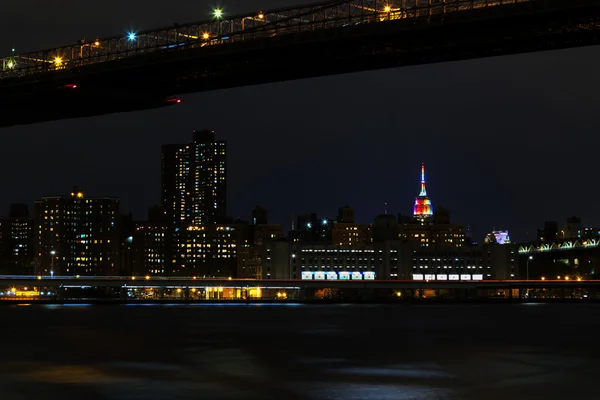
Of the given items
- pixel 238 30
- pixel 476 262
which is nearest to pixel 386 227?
pixel 476 262

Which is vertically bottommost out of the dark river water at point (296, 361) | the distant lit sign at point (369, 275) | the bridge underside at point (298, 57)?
the dark river water at point (296, 361)

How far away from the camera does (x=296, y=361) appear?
36.0m

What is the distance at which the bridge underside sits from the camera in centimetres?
3550

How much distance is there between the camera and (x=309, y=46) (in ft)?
132

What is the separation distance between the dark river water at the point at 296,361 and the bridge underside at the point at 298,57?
1097 centimetres

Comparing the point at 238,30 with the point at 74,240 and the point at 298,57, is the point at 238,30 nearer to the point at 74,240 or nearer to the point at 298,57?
the point at 298,57

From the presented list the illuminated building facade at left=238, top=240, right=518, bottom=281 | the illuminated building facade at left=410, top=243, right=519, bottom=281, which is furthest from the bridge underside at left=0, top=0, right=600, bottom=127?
the illuminated building facade at left=410, top=243, right=519, bottom=281

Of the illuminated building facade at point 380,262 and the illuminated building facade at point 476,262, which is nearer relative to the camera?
the illuminated building facade at point 380,262

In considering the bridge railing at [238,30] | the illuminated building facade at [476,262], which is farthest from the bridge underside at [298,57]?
the illuminated building facade at [476,262]

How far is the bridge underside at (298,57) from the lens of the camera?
1398 inches

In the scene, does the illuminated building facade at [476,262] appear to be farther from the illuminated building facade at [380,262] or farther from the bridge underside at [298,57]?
the bridge underside at [298,57]

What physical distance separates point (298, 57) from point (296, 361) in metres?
12.4

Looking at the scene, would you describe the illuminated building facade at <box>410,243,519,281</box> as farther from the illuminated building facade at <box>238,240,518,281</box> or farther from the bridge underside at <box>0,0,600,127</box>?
the bridge underside at <box>0,0,600,127</box>

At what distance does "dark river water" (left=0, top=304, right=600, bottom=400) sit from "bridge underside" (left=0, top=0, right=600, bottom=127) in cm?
1097
